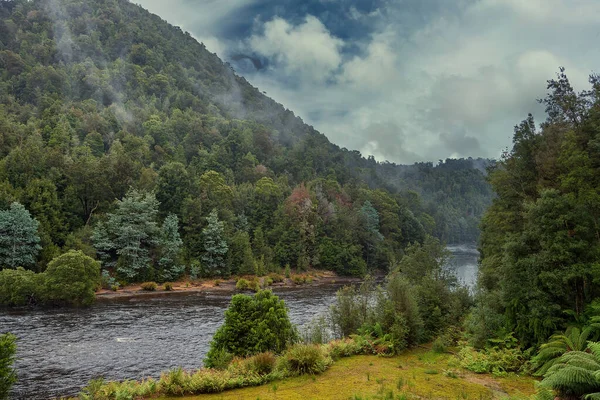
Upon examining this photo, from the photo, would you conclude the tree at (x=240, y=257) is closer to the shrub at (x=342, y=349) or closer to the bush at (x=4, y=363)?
the shrub at (x=342, y=349)

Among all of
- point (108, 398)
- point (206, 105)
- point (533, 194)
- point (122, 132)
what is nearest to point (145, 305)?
point (108, 398)

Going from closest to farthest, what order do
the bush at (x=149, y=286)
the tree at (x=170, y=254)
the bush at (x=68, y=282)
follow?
the bush at (x=68, y=282) → the bush at (x=149, y=286) → the tree at (x=170, y=254)

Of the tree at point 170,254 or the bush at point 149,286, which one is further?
the tree at point 170,254

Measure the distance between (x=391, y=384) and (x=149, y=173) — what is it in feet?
207

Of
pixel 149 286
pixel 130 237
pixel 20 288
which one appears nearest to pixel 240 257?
pixel 149 286

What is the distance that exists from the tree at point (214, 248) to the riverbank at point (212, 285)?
246 centimetres

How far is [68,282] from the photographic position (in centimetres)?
3725

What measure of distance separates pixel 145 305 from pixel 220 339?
2548 cm

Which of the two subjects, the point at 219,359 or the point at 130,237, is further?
the point at 130,237

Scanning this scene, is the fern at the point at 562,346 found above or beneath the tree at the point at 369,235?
beneath

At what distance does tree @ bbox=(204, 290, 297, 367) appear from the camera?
17578 millimetres

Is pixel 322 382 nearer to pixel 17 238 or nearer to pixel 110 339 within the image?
pixel 110 339

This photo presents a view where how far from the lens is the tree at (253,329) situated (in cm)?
1758

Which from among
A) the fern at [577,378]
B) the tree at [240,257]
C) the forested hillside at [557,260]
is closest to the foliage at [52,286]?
the tree at [240,257]
